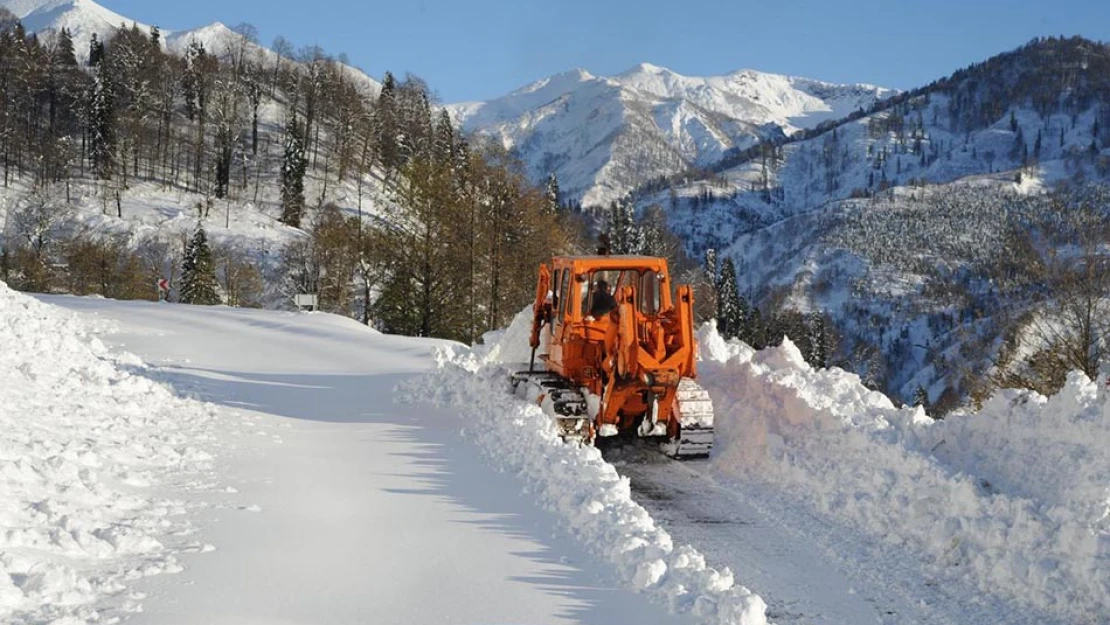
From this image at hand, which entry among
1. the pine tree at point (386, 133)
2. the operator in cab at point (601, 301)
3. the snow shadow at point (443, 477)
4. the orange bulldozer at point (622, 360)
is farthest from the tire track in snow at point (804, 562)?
the pine tree at point (386, 133)

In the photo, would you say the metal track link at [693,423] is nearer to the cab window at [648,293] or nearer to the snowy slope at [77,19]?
the cab window at [648,293]

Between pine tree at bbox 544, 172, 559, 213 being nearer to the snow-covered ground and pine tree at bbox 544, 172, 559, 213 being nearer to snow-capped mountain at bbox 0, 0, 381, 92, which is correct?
the snow-covered ground

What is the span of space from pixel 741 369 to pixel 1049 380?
4983 mm

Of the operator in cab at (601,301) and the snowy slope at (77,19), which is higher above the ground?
the snowy slope at (77,19)

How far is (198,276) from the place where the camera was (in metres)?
52.6

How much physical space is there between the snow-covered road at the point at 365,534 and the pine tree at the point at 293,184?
65.5 m

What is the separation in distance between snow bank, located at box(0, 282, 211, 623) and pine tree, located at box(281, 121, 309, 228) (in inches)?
2577

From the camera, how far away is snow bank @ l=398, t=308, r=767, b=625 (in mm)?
5684

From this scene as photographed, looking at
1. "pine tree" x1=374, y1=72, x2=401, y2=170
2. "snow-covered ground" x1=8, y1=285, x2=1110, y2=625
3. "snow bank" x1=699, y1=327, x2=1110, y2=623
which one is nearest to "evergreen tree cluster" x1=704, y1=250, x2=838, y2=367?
"pine tree" x1=374, y1=72, x2=401, y2=170

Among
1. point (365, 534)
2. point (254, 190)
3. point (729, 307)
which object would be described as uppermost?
point (254, 190)

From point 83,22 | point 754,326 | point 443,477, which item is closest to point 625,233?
point 754,326

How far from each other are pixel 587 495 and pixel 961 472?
3.88 m

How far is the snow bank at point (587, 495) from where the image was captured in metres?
5.68

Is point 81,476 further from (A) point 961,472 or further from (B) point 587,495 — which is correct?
(A) point 961,472
